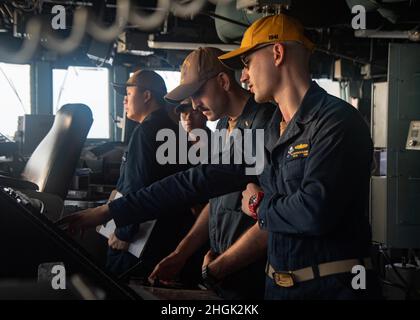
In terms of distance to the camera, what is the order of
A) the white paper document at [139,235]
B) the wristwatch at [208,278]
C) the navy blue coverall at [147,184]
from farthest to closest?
the navy blue coverall at [147,184]
the white paper document at [139,235]
the wristwatch at [208,278]

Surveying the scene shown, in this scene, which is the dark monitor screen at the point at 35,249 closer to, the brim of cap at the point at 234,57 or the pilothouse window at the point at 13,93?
the brim of cap at the point at 234,57

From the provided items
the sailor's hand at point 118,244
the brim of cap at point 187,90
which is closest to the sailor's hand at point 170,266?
the sailor's hand at point 118,244

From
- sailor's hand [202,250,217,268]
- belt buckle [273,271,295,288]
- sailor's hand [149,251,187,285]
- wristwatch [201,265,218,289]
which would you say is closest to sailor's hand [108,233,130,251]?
sailor's hand [149,251,187,285]

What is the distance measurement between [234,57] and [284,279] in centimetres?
70

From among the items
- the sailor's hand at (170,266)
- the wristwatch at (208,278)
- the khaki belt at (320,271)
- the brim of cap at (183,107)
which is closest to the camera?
the khaki belt at (320,271)

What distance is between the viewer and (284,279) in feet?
5.07

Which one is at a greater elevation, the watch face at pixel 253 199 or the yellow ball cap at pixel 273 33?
the yellow ball cap at pixel 273 33

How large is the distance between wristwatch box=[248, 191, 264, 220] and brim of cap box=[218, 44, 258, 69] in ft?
1.36

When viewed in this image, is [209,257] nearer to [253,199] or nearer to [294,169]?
[253,199]

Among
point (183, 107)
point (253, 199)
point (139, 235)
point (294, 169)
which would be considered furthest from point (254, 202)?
point (183, 107)

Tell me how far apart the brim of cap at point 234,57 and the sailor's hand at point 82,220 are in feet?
2.07

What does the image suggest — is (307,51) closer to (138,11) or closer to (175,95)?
(175,95)

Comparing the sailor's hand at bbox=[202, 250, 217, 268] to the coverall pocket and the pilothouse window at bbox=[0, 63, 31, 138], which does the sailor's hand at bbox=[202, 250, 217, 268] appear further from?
the pilothouse window at bbox=[0, 63, 31, 138]

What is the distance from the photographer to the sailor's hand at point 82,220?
173cm
